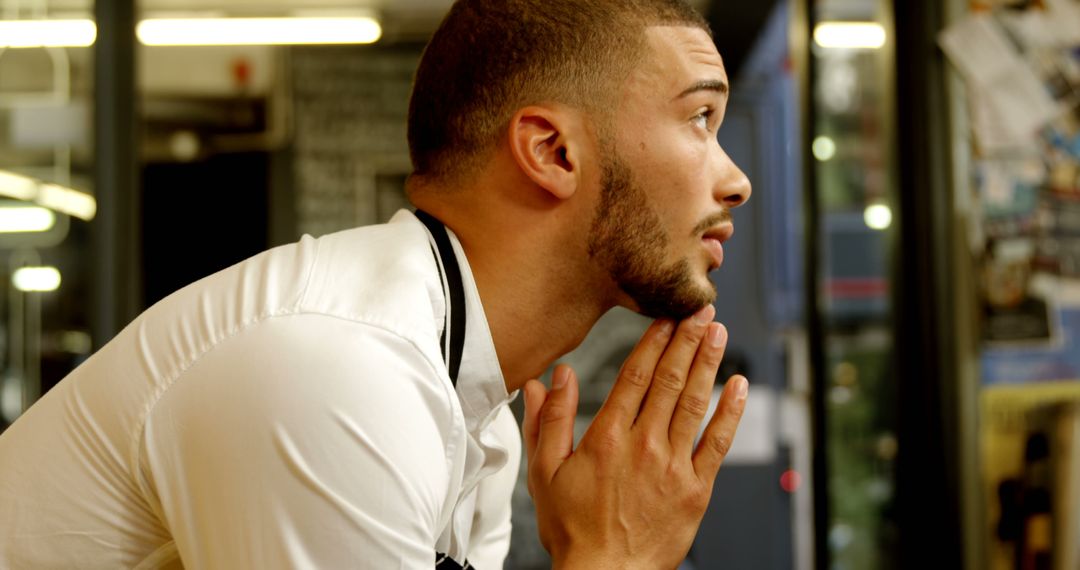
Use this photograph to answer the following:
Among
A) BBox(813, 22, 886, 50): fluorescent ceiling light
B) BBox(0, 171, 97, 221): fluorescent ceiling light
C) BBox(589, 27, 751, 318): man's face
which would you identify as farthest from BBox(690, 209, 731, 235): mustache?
BBox(0, 171, 97, 221): fluorescent ceiling light

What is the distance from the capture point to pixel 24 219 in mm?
2578

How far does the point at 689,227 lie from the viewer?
125cm

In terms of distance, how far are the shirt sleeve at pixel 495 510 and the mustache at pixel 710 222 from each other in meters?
0.36

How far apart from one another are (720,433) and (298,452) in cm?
55

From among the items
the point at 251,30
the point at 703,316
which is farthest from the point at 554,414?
the point at 251,30

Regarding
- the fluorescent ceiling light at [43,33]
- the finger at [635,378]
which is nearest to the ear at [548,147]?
the finger at [635,378]

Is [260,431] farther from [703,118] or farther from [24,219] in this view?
[24,219]

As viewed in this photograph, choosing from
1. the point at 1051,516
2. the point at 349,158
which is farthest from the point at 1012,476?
the point at 349,158

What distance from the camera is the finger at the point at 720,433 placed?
1.18 metres

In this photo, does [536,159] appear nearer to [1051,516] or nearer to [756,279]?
[1051,516]

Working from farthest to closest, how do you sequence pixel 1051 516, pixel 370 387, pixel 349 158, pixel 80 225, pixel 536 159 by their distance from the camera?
pixel 349 158
pixel 80 225
pixel 1051 516
pixel 536 159
pixel 370 387

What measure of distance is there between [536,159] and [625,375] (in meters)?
0.28

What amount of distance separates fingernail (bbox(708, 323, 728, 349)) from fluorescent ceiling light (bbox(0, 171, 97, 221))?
5.96ft

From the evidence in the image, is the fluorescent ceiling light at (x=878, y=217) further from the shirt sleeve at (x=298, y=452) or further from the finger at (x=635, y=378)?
the shirt sleeve at (x=298, y=452)
